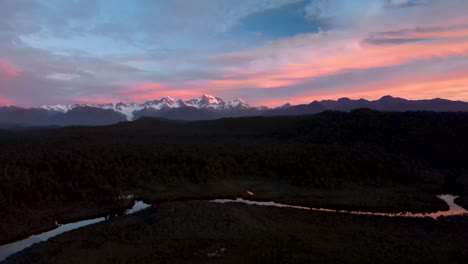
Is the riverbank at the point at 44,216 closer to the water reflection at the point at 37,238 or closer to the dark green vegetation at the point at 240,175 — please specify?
the dark green vegetation at the point at 240,175

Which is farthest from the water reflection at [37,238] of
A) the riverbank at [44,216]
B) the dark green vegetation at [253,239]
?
the dark green vegetation at [253,239]

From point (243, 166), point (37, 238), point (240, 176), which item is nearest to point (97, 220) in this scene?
point (37, 238)

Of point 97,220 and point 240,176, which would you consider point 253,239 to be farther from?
point 240,176

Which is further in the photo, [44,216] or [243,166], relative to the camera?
[243,166]

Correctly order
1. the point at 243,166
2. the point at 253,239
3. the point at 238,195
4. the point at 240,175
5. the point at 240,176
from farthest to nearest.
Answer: the point at 243,166 → the point at 240,175 → the point at 240,176 → the point at 238,195 → the point at 253,239

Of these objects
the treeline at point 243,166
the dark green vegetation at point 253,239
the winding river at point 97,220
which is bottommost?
the winding river at point 97,220

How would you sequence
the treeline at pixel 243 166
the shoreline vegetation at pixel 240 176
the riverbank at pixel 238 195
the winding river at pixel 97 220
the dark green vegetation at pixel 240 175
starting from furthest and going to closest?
1. the treeline at pixel 243 166
2. the dark green vegetation at pixel 240 175
3. the shoreline vegetation at pixel 240 176
4. the riverbank at pixel 238 195
5. the winding river at pixel 97 220

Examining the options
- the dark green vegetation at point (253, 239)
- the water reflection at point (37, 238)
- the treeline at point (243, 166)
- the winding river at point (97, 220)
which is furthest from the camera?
the treeline at point (243, 166)

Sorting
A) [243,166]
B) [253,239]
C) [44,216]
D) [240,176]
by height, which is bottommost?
[253,239]

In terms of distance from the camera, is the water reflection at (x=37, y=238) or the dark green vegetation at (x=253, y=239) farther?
the water reflection at (x=37, y=238)
